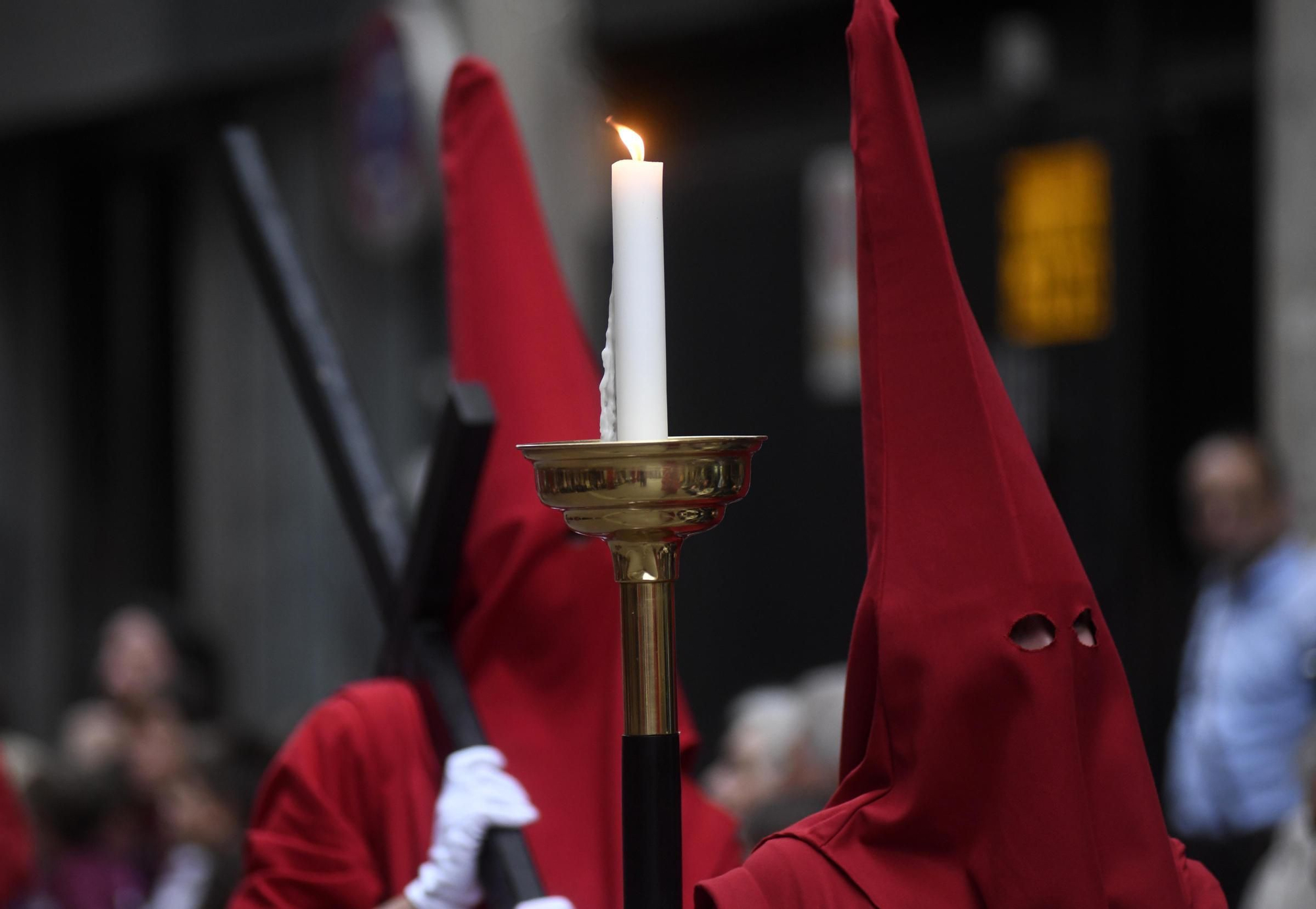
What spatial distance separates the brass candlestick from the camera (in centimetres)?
147

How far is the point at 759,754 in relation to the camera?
5.14 metres

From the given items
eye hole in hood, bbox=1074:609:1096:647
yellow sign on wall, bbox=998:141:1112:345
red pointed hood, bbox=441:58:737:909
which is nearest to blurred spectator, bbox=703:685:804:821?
yellow sign on wall, bbox=998:141:1112:345

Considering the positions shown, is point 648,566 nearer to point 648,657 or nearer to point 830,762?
point 648,657

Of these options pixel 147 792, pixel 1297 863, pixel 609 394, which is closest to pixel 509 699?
pixel 609 394

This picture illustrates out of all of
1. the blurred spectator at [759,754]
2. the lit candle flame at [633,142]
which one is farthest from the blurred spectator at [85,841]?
the lit candle flame at [633,142]

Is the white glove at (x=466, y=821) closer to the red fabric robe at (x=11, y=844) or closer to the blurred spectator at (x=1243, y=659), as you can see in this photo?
the red fabric robe at (x=11, y=844)

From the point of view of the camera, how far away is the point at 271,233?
2.83 metres

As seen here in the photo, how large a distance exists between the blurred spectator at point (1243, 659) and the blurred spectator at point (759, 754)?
1051mm

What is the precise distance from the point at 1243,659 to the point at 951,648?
3.56 m

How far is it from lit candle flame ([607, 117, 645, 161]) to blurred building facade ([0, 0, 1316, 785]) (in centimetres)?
456

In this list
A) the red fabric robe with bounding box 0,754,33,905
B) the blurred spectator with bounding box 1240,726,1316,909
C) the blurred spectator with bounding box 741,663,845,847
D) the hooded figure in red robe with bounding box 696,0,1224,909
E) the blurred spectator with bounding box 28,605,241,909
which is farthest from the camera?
the blurred spectator with bounding box 28,605,241,909

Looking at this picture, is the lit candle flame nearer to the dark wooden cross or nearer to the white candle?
the white candle

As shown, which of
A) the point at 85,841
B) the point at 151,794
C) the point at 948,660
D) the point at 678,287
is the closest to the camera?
the point at 948,660

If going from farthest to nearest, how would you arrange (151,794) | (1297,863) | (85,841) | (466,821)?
(151,794) < (85,841) < (1297,863) < (466,821)
